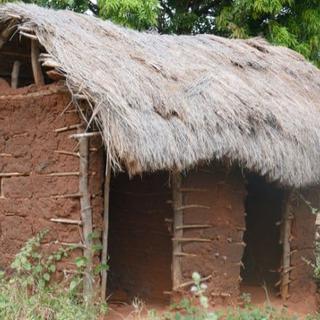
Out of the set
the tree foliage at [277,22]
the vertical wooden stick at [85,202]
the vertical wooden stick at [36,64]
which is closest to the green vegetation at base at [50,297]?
the vertical wooden stick at [85,202]

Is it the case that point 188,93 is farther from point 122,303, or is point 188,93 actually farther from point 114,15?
point 114,15

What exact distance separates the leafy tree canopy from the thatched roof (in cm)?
340

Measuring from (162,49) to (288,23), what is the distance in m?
5.71

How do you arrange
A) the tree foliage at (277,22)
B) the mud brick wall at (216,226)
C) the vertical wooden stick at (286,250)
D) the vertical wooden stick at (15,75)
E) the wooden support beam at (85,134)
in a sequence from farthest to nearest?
the tree foliage at (277,22), the vertical wooden stick at (286,250), the vertical wooden stick at (15,75), the mud brick wall at (216,226), the wooden support beam at (85,134)

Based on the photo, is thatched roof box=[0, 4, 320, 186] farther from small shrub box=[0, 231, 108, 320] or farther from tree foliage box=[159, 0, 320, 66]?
tree foliage box=[159, 0, 320, 66]

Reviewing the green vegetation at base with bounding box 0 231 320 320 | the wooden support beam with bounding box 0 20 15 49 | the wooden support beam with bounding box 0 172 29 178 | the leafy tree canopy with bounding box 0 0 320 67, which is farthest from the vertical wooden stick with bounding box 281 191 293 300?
the leafy tree canopy with bounding box 0 0 320 67

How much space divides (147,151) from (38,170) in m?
1.40

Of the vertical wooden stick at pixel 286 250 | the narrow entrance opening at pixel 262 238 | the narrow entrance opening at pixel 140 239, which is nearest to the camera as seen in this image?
the narrow entrance opening at pixel 140 239

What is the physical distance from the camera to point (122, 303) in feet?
24.2

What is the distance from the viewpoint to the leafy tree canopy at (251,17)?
461 inches

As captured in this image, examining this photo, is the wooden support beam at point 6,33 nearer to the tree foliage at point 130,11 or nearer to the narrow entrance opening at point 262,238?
the narrow entrance opening at point 262,238

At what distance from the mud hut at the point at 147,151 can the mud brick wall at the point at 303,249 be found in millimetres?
21

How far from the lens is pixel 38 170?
258 inches

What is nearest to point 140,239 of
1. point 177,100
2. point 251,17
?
point 177,100
